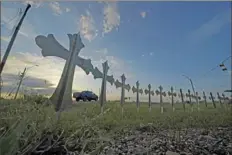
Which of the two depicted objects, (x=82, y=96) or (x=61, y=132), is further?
(x=82, y=96)

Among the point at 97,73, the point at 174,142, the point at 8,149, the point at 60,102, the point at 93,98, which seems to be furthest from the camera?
the point at 93,98

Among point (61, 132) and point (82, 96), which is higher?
point (82, 96)

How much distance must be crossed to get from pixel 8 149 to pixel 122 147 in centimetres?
240

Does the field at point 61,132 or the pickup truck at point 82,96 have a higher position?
the pickup truck at point 82,96

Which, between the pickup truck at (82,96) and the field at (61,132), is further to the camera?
the pickup truck at (82,96)

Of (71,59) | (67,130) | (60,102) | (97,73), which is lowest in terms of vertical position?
(67,130)

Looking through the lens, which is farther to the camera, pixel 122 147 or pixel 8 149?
pixel 122 147

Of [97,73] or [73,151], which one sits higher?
[97,73]

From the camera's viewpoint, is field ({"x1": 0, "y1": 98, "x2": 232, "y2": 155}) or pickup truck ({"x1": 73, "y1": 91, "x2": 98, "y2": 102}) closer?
field ({"x1": 0, "y1": 98, "x2": 232, "y2": 155})

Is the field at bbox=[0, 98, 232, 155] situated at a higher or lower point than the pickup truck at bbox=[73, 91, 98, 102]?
lower

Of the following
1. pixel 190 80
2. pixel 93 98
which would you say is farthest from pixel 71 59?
pixel 93 98

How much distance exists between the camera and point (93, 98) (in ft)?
59.1

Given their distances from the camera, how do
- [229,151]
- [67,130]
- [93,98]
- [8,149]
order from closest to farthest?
[8,149] → [67,130] → [229,151] → [93,98]

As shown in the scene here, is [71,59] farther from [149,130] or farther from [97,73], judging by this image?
[149,130]
